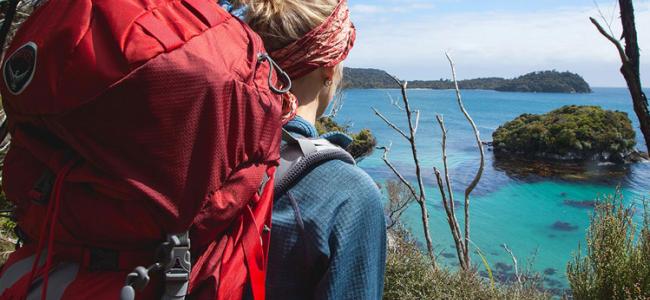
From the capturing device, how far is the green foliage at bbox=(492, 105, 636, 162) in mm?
35188

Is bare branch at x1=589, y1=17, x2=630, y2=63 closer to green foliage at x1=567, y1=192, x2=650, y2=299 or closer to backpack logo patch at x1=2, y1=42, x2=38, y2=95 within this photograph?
green foliage at x1=567, y1=192, x2=650, y2=299

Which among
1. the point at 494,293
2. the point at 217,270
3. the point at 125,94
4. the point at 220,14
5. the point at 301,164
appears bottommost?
the point at 494,293

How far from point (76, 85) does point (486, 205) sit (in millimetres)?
27913

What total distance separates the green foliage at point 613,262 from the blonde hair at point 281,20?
4788 mm

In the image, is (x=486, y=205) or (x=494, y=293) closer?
(x=494, y=293)

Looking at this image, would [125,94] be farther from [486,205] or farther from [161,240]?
[486,205]

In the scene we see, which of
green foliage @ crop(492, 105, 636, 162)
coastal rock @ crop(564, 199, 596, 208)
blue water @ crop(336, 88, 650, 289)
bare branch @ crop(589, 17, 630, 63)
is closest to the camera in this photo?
bare branch @ crop(589, 17, 630, 63)

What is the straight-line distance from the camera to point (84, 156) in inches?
30.4

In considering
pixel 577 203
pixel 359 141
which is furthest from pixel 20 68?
pixel 577 203

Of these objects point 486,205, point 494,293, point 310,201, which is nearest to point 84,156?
point 310,201

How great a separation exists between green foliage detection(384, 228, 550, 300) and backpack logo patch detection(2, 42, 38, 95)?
4120 mm

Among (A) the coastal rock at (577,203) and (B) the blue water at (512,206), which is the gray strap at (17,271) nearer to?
(B) the blue water at (512,206)

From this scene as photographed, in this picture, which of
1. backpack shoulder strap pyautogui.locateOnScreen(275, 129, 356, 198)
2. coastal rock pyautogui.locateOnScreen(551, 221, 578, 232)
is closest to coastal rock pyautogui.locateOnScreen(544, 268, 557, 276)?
coastal rock pyautogui.locateOnScreen(551, 221, 578, 232)

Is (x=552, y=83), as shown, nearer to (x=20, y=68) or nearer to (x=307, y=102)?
(x=307, y=102)
